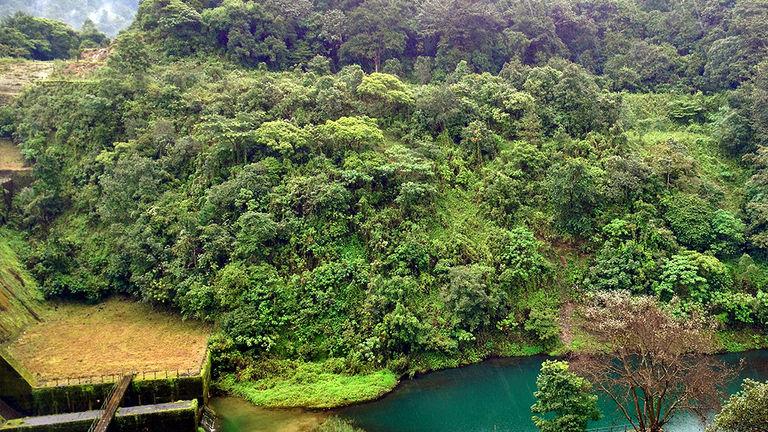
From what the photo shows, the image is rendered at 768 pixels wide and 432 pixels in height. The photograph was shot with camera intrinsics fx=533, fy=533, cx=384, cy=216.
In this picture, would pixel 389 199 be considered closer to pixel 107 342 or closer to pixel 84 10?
pixel 107 342

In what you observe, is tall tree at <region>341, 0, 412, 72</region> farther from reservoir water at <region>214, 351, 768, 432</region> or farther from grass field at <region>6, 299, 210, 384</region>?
reservoir water at <region>214, 351, 768, 432</region>

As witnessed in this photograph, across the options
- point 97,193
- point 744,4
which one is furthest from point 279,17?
point 744,4

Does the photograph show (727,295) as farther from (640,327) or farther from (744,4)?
(744,4)

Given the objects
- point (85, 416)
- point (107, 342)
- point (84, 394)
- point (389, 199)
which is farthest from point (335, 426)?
point (389, 199)

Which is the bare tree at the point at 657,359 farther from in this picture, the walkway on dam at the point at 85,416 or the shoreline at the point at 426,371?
the walkway on dam at the point at 85,416

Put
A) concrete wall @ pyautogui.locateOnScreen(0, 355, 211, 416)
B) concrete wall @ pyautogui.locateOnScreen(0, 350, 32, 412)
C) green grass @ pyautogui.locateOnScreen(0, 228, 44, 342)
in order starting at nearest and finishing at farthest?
concrete wall @ pyautogui.locateOnScreen(0, 350, 32, 412)
concrete wall @ pyautogui.locateOnScreen(0, 355, 211, 416)
green grass @ pyautogui.locateOnScreen(0, 228, 44, 342)

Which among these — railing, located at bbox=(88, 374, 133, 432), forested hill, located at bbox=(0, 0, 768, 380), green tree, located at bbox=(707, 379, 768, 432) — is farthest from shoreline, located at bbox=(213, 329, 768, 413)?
green tree, located at bbox=(707, 379, 768, 432)
